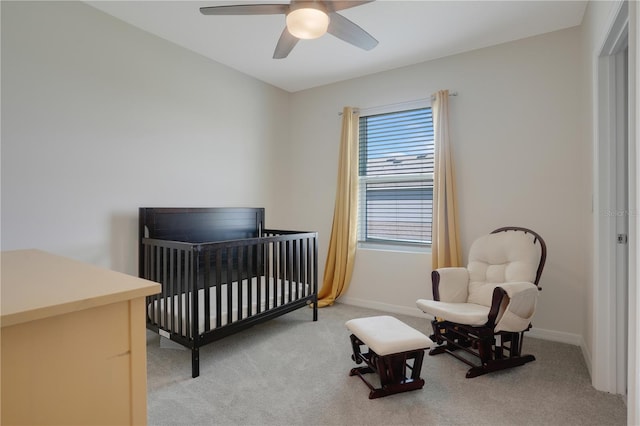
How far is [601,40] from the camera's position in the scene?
5.98 ft

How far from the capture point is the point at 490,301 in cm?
242

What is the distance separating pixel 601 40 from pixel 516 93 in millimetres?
979

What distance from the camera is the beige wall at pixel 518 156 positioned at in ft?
8.47

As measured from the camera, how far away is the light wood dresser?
57 centimetres

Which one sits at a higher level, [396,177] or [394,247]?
[396,177]

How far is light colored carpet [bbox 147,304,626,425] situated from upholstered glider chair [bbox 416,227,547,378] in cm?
11

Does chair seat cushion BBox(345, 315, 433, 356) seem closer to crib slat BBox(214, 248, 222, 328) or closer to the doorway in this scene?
crib slat BBox(214, 248, 222, 328)

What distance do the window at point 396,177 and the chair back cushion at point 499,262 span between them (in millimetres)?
694

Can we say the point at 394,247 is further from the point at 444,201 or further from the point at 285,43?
the point at 285,43

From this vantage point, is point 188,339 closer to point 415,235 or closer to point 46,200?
point 46,200

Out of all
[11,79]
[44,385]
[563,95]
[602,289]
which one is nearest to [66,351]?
[44,385]

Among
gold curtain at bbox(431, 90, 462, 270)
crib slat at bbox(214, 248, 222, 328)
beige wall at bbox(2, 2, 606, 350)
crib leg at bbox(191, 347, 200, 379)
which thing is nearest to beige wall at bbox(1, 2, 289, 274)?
beige wall at bbox(2, 2, 606, 350)

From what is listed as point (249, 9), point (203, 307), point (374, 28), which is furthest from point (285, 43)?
point (203, 307)

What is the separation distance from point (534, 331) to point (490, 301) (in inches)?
27.4
